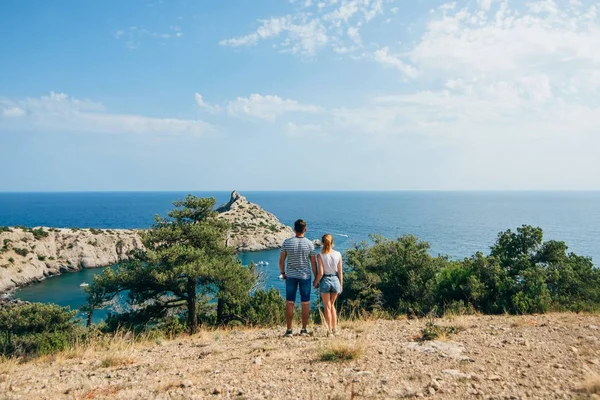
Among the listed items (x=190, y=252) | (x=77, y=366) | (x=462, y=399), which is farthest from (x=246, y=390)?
(x=190, y=252)

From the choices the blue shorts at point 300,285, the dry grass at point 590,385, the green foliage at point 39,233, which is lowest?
the green foliage at point 39,233

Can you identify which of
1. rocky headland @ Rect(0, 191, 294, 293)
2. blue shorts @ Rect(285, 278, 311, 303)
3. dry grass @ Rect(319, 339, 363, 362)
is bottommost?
rocky headland @ Rect(0, 191, 294, 293)

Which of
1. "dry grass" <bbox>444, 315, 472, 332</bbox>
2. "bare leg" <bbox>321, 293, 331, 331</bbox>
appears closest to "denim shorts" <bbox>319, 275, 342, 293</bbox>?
"bare leg" <bbox>321, 293, 331, 331</bbox>

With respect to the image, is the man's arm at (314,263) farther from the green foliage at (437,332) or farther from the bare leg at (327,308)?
the green foliage at (437,332)

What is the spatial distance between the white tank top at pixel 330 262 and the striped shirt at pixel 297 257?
1.02ft

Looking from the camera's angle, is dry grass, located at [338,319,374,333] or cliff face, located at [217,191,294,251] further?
cliff face, located at [217,191,294,251]

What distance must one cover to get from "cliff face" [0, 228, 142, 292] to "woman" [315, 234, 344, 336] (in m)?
59.5

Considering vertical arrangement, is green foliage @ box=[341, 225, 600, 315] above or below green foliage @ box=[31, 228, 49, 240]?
above

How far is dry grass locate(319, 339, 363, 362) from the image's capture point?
619 cm

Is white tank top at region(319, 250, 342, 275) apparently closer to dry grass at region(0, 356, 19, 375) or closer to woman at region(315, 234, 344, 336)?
woman at region(315, 234, 344, 336)

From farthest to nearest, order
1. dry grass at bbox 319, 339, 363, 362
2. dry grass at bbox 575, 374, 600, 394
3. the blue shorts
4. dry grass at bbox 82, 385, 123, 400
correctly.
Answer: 1. the blue shorts
2. dry grass at bbox 319, 339, 363, 362
3. dry grass at bbox 82, 385, 123, 400
4. dry grass at bbox 575, 374, 600, 394

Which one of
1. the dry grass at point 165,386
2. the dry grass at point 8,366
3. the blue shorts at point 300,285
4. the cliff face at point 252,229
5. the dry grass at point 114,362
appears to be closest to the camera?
the dry grass at point 165,386

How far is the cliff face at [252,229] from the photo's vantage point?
8606cm

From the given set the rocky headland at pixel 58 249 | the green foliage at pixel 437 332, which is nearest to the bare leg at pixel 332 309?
the green foliage at pixel 437 332
